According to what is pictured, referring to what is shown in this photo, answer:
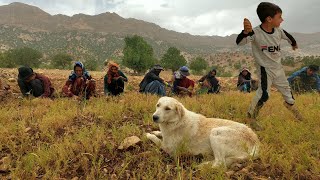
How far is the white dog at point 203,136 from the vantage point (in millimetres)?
3920

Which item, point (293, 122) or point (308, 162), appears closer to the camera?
point (308, 162)

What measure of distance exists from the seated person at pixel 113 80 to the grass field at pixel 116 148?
274 cm

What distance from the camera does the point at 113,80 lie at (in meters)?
9.07

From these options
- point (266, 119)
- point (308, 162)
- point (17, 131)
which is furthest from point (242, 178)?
point (17, 131)

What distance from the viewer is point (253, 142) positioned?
161 inches

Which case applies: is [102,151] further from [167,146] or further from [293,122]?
[293,122]

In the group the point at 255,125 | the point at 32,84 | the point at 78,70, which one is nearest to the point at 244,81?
the point at 78,70

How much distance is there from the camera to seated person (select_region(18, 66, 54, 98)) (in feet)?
→ 26.9

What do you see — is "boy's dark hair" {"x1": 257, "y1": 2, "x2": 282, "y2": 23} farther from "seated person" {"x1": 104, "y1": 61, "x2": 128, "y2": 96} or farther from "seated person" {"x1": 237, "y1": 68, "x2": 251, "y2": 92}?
"seated person" {"x1": 237, "y1": 68, "x2": 251, "y2": 92}

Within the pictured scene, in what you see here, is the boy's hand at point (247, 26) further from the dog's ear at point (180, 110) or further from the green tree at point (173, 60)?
the green tree at point (173, 60)

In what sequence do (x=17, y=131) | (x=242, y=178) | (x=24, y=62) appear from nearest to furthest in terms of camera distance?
(x=242, y=178), (x=17, y=131), (x=24, y=62)

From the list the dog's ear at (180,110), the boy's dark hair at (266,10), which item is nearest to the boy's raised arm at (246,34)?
the boy's dark hair at (266,10)

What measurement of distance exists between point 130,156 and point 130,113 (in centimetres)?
210

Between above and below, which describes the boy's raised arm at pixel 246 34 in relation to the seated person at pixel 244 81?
above
